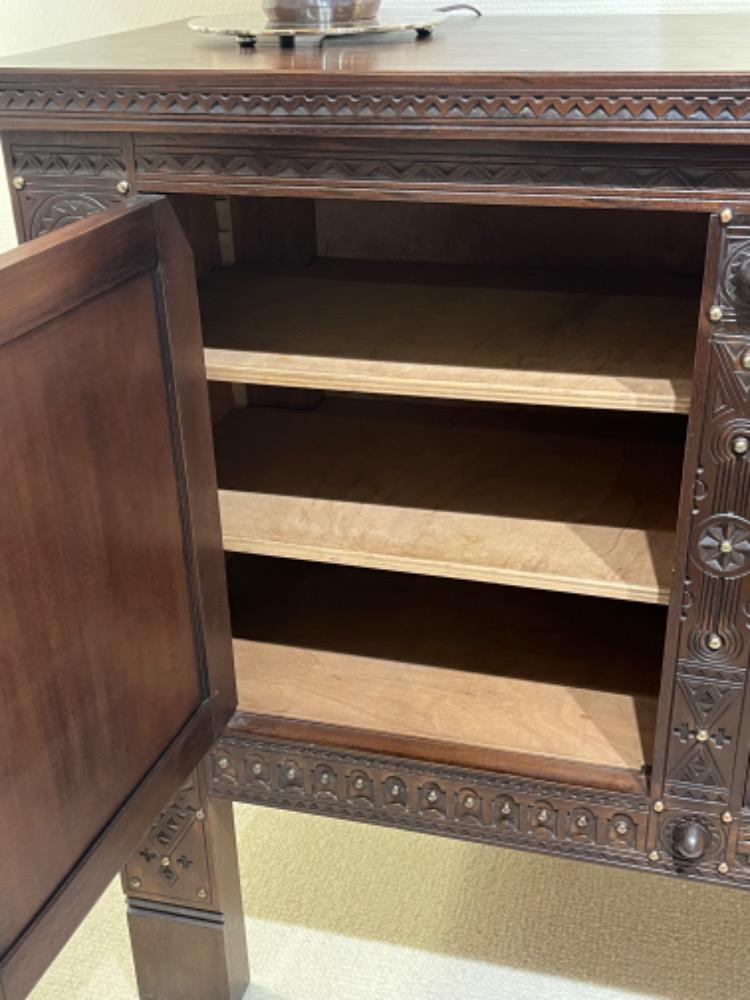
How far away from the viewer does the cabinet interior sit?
1000 millimetres

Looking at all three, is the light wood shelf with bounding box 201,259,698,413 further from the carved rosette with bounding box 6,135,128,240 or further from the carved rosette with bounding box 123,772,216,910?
the carved rosette with bounding box 123,772,216,910

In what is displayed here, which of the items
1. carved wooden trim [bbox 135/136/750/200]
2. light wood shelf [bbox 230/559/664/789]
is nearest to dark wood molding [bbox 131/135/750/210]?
carved wooden trim [bbox 135/136/750/200]

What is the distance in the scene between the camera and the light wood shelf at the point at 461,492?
100 cm

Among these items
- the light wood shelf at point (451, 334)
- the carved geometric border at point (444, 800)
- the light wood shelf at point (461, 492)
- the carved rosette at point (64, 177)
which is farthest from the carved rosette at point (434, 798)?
the carved rosette at point (64, 177)

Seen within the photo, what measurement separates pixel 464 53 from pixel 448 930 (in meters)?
0.94

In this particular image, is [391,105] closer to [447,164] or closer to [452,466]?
[447,164]

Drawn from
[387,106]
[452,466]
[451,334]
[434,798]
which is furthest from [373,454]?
[387,106]

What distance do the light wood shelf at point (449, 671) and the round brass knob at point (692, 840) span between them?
5 centimetres

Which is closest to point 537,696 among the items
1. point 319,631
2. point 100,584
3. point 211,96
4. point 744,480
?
point 319,631

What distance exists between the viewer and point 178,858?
1.18 metres

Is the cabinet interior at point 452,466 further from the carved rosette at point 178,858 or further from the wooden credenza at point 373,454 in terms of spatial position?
the carved rosette at point 178,858

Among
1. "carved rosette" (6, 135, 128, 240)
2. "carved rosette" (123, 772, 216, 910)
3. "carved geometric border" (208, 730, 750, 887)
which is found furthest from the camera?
"carved rosette" (123, 772, 216, 910)

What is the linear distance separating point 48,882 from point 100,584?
21 centimetres

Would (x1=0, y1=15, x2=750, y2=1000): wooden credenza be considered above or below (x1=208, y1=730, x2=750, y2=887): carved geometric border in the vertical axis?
above
